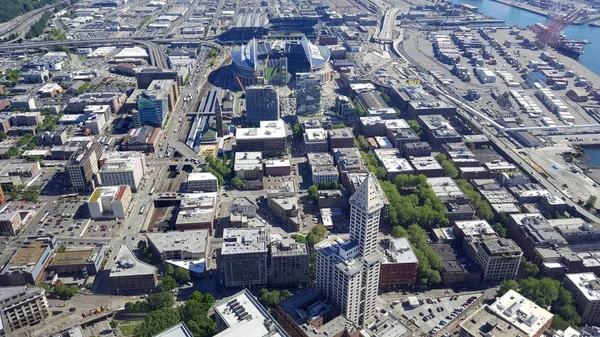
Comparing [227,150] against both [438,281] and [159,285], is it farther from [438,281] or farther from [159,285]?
[438,281]

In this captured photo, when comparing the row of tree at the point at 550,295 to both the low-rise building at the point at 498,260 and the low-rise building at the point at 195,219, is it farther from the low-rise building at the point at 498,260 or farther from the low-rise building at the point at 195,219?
the low-rise building at the point at 195,219

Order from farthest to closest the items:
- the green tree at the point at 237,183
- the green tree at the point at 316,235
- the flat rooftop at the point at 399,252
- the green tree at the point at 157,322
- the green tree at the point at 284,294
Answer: the green tree at the point at 237,183, the green tree at the point at 316,235, the flat rooftop at the point at 399,252, the green tree at the point at 284,294, the green tree at the point at 157,322

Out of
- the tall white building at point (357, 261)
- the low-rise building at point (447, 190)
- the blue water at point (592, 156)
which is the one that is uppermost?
the tall white building at point (357, 261)

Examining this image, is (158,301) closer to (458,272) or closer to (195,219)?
(195,219)

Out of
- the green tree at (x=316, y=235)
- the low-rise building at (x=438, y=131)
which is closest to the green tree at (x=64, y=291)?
the green tree at (x=316, y=235)

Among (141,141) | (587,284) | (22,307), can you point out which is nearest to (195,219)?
(22,307)

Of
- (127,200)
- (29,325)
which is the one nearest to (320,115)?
(127,200)
